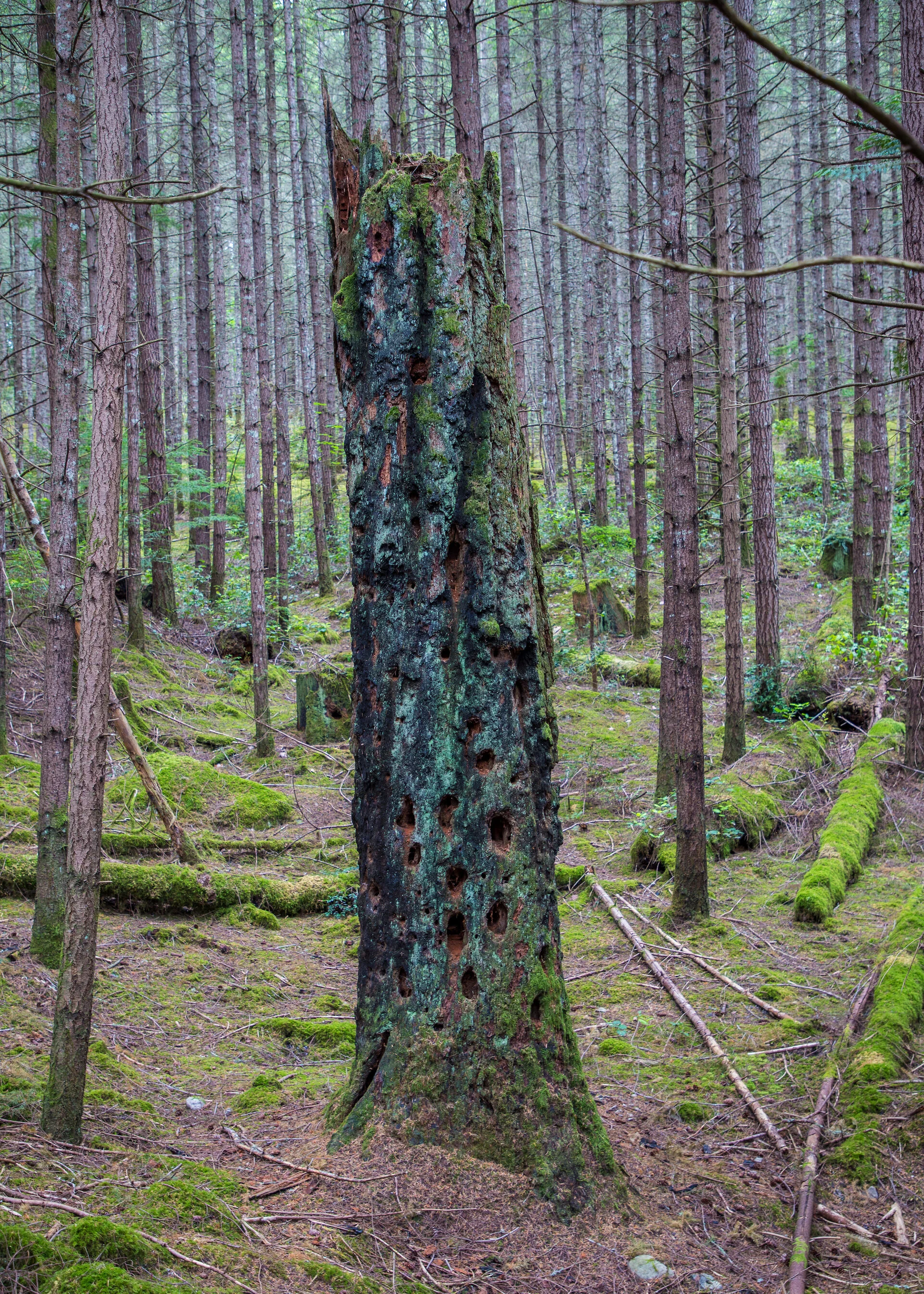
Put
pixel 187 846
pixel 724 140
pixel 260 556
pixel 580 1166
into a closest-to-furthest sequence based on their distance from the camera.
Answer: pixel 580 1166 → pixel 187 846 → pixel 724 140 → pixel 260 556

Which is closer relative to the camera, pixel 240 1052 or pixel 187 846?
pixel 240 1052

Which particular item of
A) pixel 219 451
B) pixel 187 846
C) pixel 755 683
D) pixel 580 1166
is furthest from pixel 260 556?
pixel 219 451

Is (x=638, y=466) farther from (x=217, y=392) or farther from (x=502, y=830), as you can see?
(x=217, y=392)

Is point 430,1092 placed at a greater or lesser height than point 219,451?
lesser

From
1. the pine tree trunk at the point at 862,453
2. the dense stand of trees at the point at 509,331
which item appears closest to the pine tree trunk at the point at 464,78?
the dense stand of trees at the point at 509,331

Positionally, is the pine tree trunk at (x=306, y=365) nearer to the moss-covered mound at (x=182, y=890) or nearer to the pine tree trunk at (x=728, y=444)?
the pine tree trunk at (x=728, y=444)

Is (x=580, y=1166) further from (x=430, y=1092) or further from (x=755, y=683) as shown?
(x=755, y=683)

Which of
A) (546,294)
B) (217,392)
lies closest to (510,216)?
(546,294)

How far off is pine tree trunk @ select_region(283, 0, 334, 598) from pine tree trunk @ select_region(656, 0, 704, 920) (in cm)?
1396

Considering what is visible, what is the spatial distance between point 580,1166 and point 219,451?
20886mm

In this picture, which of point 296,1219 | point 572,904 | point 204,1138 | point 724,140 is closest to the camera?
point 296,1219

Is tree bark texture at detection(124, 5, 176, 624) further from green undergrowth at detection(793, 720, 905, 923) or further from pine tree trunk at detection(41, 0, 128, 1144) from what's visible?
pine tree trunk at detection(41, 0, 128, 1144)

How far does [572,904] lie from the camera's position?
26.4 ft

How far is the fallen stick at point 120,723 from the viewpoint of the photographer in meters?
4.59
